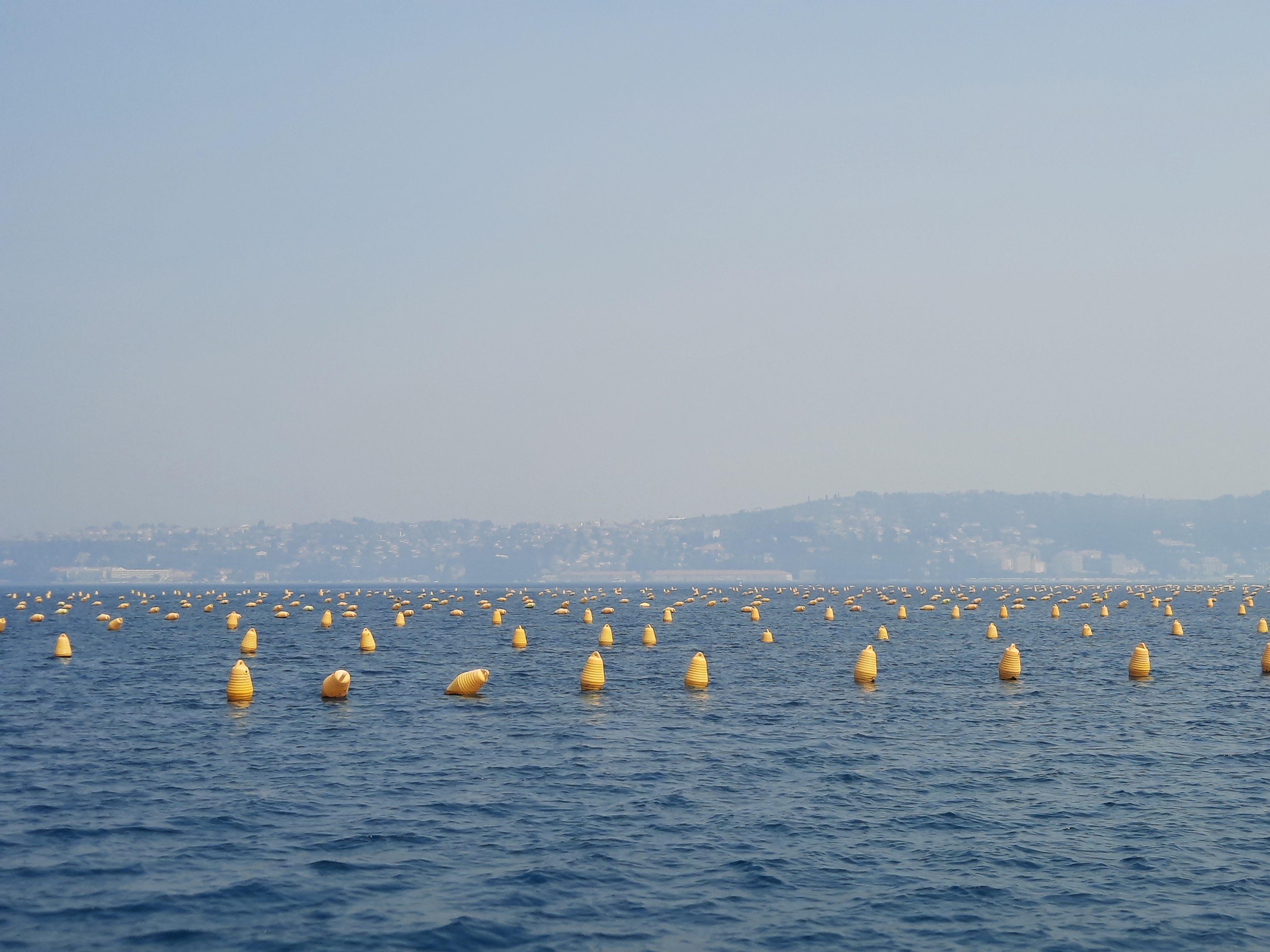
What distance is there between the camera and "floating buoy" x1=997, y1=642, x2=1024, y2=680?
56.6 metres

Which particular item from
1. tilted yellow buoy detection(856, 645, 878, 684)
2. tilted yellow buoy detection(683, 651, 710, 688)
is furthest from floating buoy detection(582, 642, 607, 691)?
tilted yellow buoy detection(856, 645, 878, 684)

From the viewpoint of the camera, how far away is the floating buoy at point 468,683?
50.1 meters

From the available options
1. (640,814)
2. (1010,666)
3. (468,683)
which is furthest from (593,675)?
(640,814)

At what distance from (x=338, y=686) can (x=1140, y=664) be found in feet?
125

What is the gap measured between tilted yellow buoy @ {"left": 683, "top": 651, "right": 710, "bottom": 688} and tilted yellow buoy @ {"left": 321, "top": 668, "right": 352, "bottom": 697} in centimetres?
1488

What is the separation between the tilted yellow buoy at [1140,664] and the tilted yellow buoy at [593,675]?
26.2 m

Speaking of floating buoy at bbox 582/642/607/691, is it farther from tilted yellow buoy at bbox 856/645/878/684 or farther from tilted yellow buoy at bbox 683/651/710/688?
tilted yellow buoy at bbox 856/645/878/684

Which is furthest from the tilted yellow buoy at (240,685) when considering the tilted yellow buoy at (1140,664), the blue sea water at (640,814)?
the tilted yellow buoy at (1140,664)

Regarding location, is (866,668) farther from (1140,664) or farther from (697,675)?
(1140,664)

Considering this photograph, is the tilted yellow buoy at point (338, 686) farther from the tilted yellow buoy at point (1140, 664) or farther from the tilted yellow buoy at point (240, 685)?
the tilted yellow buoy at point (1140, 664)

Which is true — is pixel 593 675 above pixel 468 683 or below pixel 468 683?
above

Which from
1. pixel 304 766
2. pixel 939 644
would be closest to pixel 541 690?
pixel 304 766

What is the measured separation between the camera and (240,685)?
1890 inches

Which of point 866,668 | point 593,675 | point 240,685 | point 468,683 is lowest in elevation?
point 866,668
